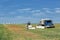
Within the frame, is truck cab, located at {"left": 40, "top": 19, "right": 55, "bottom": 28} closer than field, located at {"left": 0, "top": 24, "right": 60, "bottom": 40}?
No

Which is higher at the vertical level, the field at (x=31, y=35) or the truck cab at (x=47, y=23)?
the truck cab at (x=47, y=23)

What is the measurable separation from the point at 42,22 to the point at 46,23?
2402mm

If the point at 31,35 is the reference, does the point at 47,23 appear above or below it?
above

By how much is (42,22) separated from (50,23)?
2.89 meters

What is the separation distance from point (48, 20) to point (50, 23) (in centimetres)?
97

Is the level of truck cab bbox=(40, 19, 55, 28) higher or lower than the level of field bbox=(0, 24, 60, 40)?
higher

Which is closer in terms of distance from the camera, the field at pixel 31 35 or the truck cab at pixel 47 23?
the field at pixel 31 35

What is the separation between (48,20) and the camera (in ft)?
165

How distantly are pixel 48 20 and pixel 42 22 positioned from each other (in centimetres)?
228

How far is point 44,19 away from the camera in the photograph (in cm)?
5153

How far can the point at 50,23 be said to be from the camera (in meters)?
49.8

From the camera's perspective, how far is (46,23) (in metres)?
49.8

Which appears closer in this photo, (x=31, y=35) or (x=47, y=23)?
(x=31, y=35)
